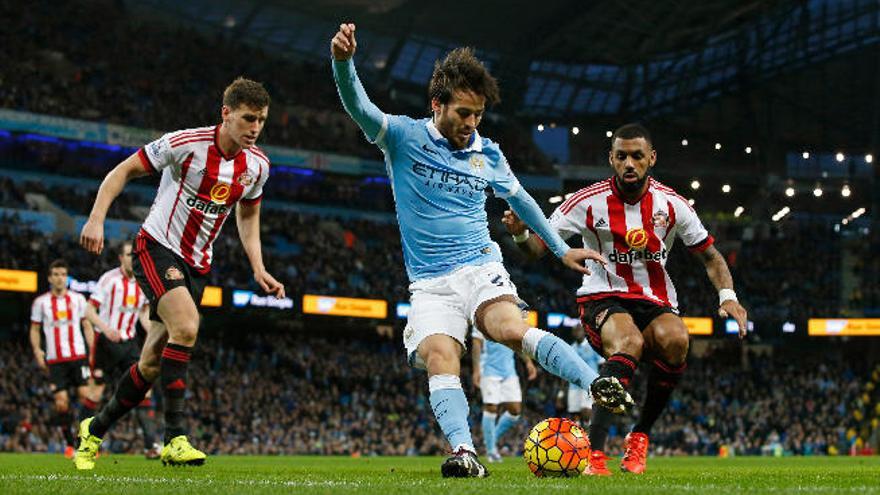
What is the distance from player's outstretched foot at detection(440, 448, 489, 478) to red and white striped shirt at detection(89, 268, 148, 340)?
8.65m

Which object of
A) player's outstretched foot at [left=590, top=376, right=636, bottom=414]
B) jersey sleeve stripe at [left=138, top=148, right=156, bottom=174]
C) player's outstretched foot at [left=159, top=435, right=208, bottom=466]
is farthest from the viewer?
jersey sleeve stripe at [left=138, top=148, right=156, bottom=174]

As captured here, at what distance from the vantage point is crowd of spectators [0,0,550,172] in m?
41.3

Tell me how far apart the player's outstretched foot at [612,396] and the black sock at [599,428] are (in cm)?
187

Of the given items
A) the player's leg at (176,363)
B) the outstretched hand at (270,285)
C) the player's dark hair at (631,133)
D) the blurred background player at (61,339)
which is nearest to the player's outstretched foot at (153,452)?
the blurred background player at (61,339)

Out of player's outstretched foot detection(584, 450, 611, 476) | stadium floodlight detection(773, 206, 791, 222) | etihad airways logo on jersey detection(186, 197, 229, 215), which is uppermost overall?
stadium floodlight detection(773, 206, 791, 222)

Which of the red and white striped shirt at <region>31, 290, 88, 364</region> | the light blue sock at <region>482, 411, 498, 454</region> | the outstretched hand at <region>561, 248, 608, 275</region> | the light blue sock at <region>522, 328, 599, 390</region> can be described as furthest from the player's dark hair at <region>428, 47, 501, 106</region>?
the light blue sock at <region>482, 411, 498, 454</region>

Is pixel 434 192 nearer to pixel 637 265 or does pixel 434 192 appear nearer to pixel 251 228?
pixel 637 265

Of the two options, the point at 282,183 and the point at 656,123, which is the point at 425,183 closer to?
the point at 282,183

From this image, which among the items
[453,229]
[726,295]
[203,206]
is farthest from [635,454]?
[203,206]

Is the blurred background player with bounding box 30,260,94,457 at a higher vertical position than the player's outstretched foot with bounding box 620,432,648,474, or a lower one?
higher

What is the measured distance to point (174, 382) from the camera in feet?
26.7

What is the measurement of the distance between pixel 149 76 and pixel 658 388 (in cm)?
3914

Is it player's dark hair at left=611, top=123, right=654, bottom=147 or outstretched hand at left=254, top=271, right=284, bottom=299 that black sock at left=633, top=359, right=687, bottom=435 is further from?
outstretched hand at left=254, top=271, right=284, bottom=299

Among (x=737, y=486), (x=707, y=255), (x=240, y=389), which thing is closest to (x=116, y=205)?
(x=240, y=389)
